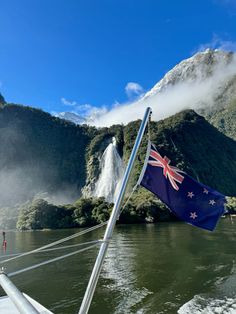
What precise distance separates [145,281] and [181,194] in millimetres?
21990

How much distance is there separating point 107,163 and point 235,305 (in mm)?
162218

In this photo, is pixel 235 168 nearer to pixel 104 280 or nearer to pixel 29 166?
pixel 29 166

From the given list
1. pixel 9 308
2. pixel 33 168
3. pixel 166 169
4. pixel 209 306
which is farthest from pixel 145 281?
pixel 33 168

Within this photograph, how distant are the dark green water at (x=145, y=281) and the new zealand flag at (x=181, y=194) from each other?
14.3 meters

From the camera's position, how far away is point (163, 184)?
6656 mm

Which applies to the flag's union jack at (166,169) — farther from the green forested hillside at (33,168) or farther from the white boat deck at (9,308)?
the green forested hillside at (33,168)

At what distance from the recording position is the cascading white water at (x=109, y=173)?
6383 inches

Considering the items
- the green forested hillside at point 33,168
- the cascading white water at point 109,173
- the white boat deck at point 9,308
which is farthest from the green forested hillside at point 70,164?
the white boat deck at point 9,308

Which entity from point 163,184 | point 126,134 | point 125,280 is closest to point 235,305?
point 125,280

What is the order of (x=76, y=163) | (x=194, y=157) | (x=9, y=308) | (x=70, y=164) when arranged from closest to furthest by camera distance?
(x=9, y=308), (x=194, y=157), (x=70, y=164), (x=76, y=163)

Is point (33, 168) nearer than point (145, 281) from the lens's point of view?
No

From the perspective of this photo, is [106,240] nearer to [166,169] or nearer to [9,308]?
[166,169]

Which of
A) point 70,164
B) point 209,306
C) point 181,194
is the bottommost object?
point 209,306

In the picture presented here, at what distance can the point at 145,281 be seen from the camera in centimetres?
2672
